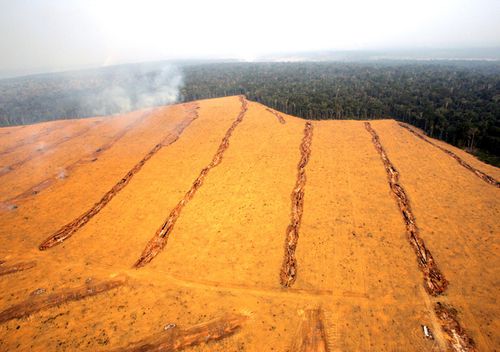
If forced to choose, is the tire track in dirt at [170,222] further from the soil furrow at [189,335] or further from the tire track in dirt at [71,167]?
the tire track in dirt at [71,167]

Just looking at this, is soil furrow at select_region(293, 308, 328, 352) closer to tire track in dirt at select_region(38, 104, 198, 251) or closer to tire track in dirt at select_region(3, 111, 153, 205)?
tire track in dirt at select_region(38, 104, 198, 251)

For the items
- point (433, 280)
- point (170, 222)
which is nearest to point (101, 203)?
point (170, 222)

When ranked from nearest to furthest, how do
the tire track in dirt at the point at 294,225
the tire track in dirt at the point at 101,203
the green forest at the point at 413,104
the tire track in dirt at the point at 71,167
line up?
the tire track in dirt at the point at 294,225 → the tire track in dirt at the point at 101,203 → the tire track in dirt at the point at 71,167 → the green forest at the point at 413,104

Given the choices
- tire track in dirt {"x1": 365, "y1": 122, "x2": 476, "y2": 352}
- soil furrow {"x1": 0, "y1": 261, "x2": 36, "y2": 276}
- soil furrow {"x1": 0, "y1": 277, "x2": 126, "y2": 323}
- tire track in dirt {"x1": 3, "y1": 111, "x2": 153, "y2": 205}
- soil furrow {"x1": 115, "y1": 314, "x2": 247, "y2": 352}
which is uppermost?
tire track in dirt {"x1": 3, "y1": 111, "x2": 153, "y2": 205}

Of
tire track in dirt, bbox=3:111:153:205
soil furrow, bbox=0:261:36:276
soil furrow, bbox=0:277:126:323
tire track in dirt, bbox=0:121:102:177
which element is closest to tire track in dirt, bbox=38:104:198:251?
soil furrow, bbox=0:261:36:276

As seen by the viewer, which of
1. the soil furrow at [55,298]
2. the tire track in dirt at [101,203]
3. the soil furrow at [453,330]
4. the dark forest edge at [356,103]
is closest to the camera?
the soil furrow at [453,330]

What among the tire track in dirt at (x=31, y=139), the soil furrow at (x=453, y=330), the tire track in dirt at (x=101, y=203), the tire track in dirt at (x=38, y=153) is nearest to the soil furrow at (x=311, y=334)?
the soil furrow at (x=453, y=330)
